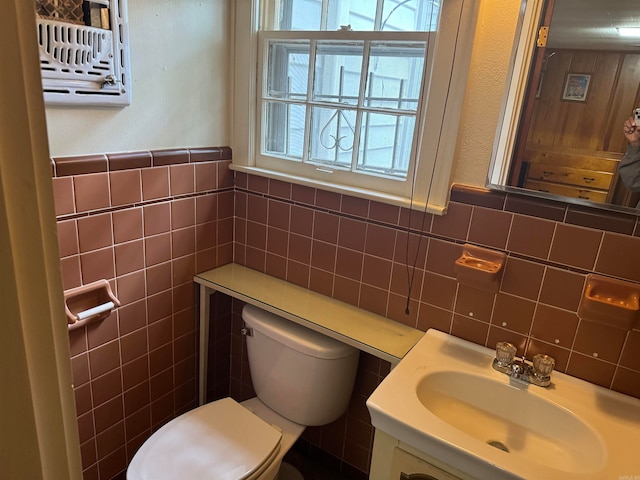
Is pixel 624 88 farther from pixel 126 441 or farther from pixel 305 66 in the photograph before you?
pixel 126 441

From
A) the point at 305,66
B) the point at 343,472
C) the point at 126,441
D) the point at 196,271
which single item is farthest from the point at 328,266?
the point at 126,441

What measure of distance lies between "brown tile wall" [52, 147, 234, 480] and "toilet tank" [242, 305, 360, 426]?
31cm

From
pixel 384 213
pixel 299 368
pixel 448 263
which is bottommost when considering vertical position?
pixel 299 368

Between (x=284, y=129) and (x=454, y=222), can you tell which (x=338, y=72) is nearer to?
(x=284, y=129)

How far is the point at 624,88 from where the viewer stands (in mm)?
1073

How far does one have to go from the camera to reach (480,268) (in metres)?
1.28

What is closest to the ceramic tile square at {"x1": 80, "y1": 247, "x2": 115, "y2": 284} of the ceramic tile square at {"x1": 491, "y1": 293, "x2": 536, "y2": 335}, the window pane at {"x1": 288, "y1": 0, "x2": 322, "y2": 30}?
the window pane at {"x1": 288, "y1": 0, "x2": 322, "y2": 30}

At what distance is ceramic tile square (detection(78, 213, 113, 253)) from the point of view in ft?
4.44

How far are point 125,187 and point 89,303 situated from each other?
38 cm

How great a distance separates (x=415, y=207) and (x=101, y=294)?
3.37 feet

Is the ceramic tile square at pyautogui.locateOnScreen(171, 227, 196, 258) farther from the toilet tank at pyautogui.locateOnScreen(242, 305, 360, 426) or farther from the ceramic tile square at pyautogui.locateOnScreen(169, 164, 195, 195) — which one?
the toilet tank at pyautogui.locateOnScreen(242, 305, 360, 426)

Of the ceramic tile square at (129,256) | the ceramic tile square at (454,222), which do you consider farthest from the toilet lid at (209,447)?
the ceramic tile square at (454,222)

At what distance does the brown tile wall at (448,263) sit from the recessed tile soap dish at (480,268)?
26 millimetres

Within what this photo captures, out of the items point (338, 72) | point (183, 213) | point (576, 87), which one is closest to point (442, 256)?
point (576, 87)
